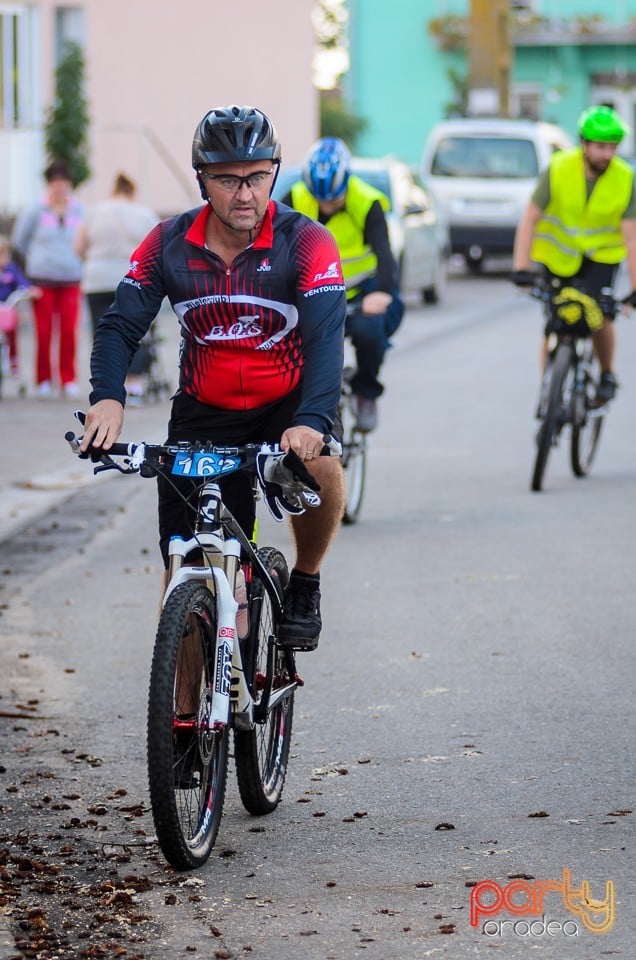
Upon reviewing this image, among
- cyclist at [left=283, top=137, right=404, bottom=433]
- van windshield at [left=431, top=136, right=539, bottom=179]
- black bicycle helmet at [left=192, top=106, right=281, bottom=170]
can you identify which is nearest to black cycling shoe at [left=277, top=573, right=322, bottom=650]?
black bicycle helmet at [left=192, top=106, right=281, bottom=170]

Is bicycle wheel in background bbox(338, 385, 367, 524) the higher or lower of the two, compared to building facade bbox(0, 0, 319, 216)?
lower

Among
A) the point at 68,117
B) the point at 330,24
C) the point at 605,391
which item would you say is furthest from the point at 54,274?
the point at 330,24

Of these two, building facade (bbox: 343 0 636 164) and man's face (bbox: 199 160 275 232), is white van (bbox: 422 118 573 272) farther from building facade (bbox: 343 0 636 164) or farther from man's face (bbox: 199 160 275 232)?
man's face (bbox: 199 160 275 232)

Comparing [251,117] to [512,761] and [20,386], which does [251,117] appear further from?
[20,386]

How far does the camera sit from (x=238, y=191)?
515 centimetres

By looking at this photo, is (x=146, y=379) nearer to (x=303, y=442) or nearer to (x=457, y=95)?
(x=303, y=442)

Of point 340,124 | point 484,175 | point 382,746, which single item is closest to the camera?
point 382,746

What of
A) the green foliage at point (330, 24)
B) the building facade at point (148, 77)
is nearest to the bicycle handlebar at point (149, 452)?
the building facade at point (148, 77)

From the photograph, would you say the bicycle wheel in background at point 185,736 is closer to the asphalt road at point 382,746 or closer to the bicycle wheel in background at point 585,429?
the asphalt road at point 382,746

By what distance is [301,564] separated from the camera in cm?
553

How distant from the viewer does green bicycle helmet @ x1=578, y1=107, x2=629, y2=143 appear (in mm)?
10641

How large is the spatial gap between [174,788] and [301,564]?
99 cm

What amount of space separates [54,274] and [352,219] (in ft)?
22.9

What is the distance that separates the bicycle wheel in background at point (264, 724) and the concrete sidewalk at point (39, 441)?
4.76 metres
